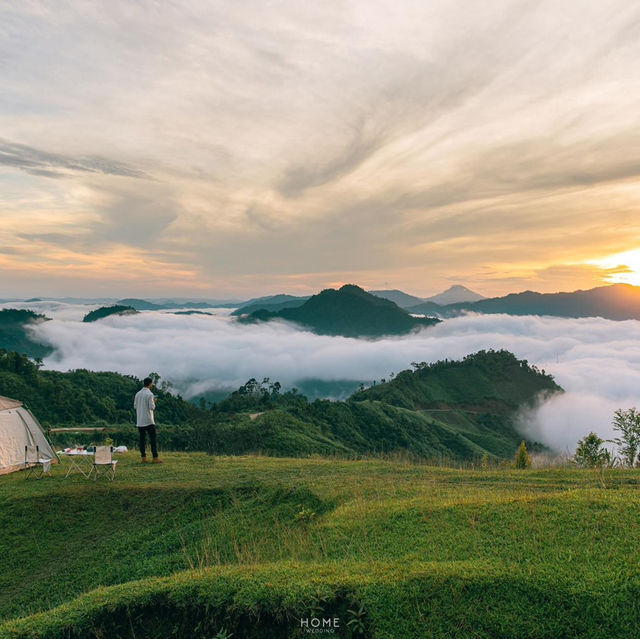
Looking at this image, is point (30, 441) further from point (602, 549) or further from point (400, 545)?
point (602, 549)

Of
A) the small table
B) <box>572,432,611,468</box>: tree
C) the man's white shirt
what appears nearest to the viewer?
the small table

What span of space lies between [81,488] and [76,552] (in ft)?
9.61

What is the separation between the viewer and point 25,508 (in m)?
11.6

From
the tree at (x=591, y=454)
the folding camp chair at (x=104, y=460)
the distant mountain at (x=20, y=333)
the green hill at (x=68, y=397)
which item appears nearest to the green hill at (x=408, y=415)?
the tree at (x=591, y=454)

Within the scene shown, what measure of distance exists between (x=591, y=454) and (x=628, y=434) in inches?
203

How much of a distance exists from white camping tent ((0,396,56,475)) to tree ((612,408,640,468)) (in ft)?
70.5

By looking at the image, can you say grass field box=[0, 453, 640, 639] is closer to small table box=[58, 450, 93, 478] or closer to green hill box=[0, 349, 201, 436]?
small table box=[58, 450, 93, 478]

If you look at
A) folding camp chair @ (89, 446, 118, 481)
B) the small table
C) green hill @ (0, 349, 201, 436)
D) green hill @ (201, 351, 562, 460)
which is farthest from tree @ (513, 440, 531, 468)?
green hill @ (0, 349, 201, 436)

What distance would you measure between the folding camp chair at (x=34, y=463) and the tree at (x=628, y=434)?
20.6 metres

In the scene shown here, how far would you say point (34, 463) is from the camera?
48.1 ft

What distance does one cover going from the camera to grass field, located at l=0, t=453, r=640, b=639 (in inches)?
213

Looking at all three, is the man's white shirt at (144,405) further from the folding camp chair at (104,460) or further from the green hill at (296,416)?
the green hill at (296,416)

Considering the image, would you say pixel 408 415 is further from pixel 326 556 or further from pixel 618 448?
pixel 326 556

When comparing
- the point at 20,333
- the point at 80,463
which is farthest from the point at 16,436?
the point at 20,333
